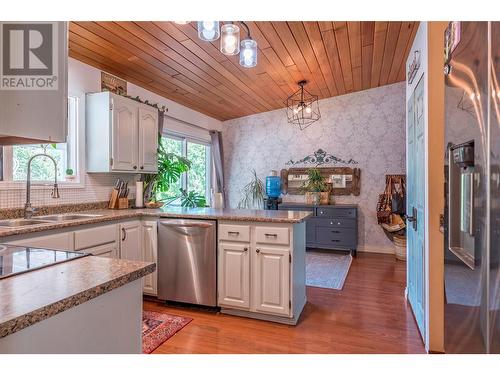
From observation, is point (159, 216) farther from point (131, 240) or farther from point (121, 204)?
point (121, 204)

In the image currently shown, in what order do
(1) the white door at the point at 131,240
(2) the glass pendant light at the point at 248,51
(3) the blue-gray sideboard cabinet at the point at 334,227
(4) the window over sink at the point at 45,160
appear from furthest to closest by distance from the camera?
1. (3) the blue-gray sideboard cabinet at the point at 334,227
2. (1) the white door at the point at 131,240
3. (4) the window over sink at the point at 45,160
4. (2) the glass pendant light at the point at 248,51

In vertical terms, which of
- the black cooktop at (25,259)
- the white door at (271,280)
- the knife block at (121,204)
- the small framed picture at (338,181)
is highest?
the small framed picture at (338,181)

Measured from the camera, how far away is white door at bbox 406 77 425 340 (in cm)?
222

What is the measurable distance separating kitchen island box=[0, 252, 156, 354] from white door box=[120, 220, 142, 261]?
174 cm

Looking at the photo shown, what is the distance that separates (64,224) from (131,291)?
1536 millimetres

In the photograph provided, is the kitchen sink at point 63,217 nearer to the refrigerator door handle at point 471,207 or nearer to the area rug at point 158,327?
the area rug at point 158,327

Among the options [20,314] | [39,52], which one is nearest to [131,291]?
[20,314]

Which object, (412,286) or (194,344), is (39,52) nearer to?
(194,344)

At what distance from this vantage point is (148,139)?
361cm

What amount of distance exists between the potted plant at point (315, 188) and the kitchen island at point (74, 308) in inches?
173

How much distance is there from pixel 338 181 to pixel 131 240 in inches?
148

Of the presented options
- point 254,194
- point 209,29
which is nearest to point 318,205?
point 254,194

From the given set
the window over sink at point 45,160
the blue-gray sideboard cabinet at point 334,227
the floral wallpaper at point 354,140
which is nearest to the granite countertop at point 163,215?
the window over sink at point 45,160

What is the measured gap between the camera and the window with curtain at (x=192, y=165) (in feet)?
15.4
